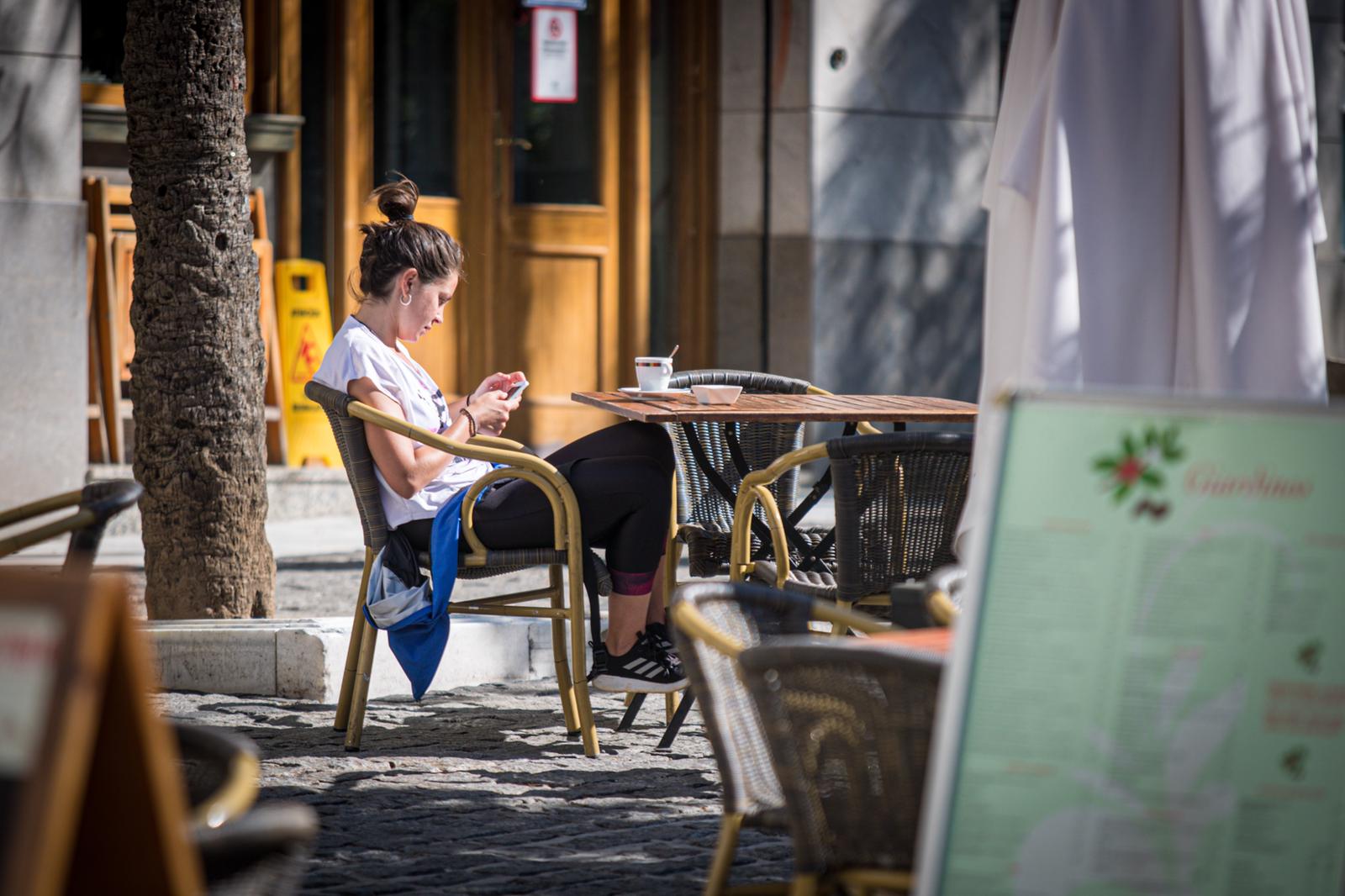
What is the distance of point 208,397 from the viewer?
5375 mm

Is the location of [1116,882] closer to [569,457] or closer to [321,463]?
[569,457]

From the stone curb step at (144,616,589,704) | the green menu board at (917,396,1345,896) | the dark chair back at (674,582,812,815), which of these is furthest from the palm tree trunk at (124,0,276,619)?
the green menu board at (917,396,1345,896)

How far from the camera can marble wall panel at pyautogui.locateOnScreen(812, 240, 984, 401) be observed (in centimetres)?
974

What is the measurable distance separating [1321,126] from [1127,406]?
31.7 feet

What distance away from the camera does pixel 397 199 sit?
16.5 feet

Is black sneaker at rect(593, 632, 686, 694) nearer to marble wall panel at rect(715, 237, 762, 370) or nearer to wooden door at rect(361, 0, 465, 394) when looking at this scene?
wooden door at rect(361, 0, 465, 394)

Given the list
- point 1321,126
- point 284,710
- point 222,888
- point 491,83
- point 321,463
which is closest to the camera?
point 222,888

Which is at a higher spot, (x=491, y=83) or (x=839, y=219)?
(x=491, y=83)

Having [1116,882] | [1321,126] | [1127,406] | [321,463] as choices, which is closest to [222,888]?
[1116,882]

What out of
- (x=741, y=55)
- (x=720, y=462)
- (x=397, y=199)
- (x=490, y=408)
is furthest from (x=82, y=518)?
(x=741, y=55)

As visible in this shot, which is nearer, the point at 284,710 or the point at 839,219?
the point at 284,710

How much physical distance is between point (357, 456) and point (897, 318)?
5778mm

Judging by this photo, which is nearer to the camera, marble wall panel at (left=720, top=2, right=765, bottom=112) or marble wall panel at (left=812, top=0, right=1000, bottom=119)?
marble wall panel at (left=812, top=0, right=1000, bottom=119)

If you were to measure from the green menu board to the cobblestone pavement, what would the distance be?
4.99 ft
